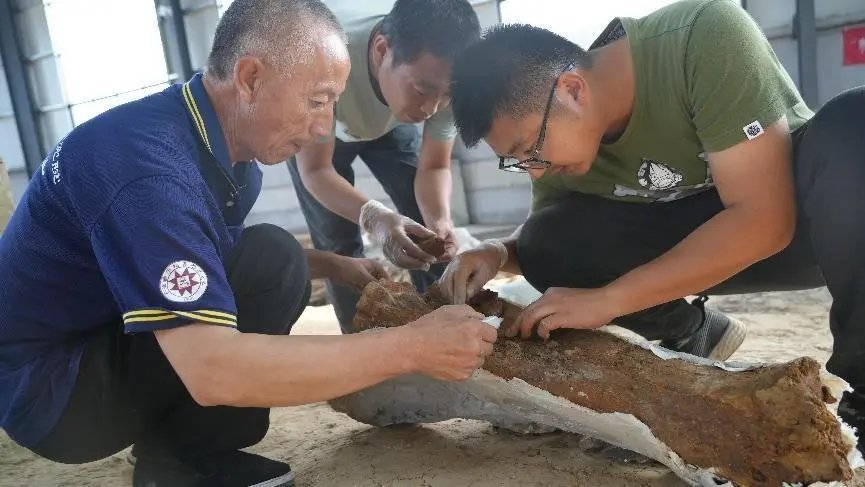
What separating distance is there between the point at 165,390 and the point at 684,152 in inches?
54.0

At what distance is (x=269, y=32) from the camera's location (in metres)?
1.42

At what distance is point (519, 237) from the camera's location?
7.00ft

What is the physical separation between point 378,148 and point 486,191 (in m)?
4.14

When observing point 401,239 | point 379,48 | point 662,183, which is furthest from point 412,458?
point 379,48

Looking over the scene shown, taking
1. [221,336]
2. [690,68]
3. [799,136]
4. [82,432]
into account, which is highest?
[690,68]

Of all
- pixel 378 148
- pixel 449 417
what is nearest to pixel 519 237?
pixel 449 417

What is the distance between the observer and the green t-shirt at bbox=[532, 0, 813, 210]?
1.48m

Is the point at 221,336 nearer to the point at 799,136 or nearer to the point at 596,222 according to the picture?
the point at 596,222

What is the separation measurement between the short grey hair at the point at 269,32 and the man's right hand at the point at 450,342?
2.02 ft

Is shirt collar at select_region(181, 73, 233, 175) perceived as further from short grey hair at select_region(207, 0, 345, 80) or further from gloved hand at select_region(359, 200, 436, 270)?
gloved hand at select_region(359, 200, 436, 270)

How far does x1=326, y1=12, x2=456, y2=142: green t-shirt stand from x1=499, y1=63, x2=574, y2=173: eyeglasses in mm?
1065

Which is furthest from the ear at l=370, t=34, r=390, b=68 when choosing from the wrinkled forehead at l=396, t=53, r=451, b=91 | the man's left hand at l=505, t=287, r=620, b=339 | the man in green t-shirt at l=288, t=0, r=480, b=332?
the man's left hand at l=505, t=287, r=620, b=339

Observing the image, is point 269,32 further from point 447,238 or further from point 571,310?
point 447,238

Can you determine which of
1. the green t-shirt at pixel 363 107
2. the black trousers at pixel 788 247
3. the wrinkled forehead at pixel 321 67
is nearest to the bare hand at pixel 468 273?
the black trousers at pixel 788 247
